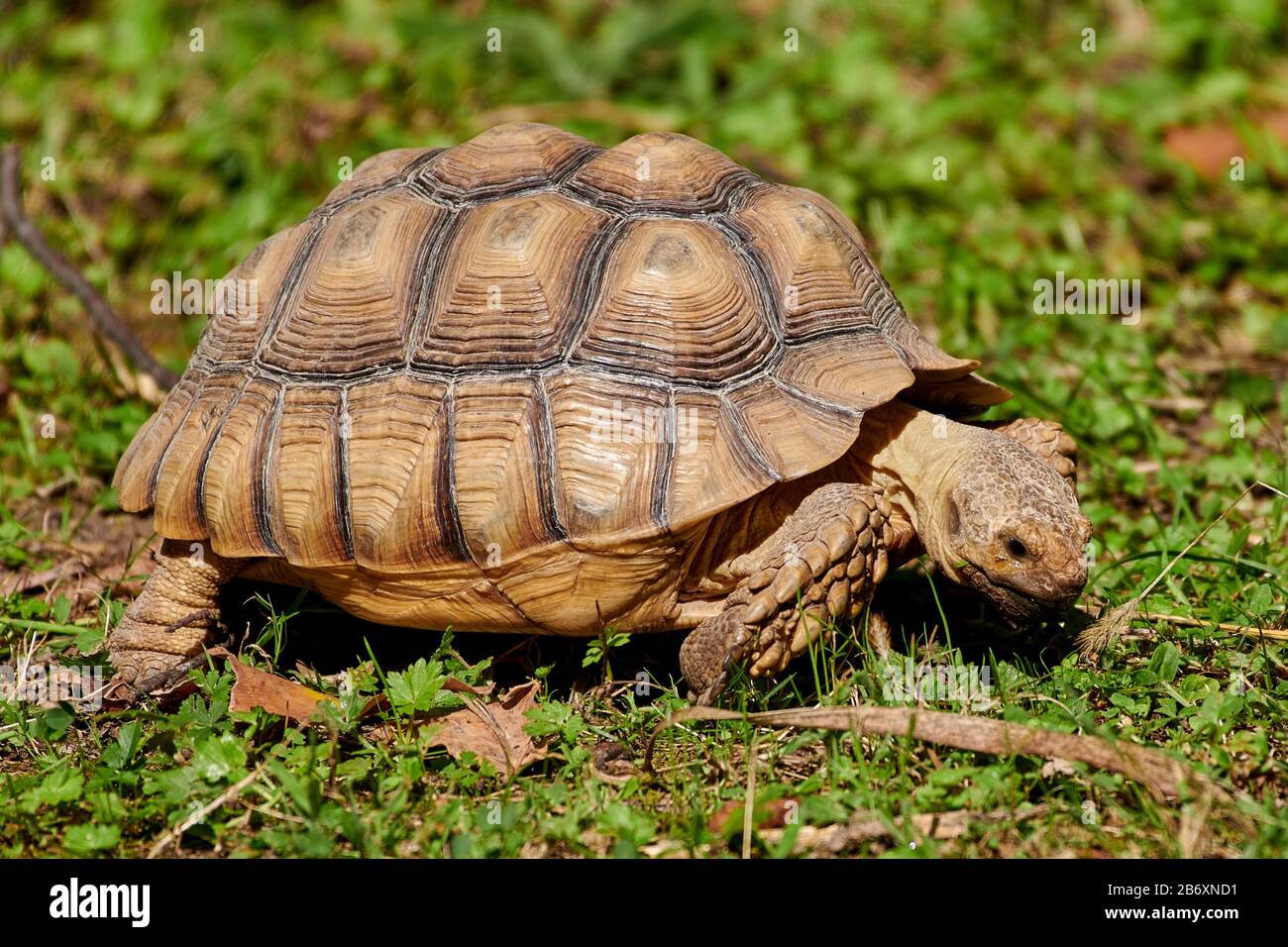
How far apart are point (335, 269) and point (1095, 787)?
8.45ft

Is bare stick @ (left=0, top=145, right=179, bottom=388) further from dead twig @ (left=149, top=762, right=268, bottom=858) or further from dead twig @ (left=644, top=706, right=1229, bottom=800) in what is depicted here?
dead twig @ (left=644, top=706, right=1229, bottom=800)

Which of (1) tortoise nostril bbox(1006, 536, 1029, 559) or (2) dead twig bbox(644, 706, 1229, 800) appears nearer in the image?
(2) dead twig bbox(644, 706, 1229, 800)

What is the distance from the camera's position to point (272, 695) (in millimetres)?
3404

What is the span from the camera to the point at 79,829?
9.45ft

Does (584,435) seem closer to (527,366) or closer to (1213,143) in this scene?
(527,366)

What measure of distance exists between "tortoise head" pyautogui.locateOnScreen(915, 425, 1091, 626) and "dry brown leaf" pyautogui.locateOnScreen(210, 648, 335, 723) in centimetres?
187

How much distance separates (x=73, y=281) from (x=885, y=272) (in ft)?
12.6

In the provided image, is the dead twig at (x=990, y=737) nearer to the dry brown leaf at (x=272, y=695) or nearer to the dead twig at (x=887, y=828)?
the dead twig at (x=887, y=828)

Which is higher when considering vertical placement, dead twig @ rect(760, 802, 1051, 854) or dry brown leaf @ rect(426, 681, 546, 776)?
dry brown leaf @ rect(426, 681, 546, 776)

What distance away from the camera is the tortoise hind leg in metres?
3.68

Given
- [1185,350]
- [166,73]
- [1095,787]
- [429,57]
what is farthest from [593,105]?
[1095,787]

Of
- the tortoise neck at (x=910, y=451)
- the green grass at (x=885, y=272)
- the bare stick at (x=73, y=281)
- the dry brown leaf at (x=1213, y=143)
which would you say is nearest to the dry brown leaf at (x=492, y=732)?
the green grass at (x=885, y=272)

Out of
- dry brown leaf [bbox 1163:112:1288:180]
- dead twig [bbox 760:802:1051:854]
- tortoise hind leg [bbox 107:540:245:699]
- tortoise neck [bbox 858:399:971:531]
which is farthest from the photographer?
dry brown leaf [bbox 1163:112:1288:180]

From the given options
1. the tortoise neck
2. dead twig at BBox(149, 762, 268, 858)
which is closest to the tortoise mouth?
the tortoise neck
